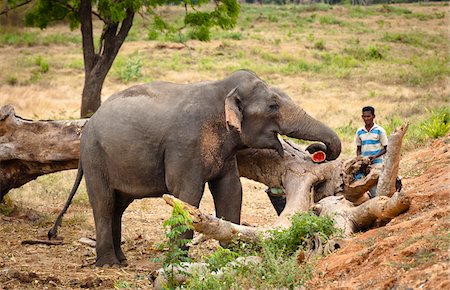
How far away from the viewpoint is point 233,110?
30.2 ft

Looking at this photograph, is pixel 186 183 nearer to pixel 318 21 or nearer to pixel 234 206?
pixel 234 206

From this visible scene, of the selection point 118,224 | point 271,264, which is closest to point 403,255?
point 271,264

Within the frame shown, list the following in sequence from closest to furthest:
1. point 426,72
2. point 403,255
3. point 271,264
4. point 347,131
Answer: point 403,255 → point 271,264 → point 347,131 → point 426,72

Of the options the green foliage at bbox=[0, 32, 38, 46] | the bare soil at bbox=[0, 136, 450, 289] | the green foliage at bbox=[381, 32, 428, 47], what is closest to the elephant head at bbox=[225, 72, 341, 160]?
the bare soil at bbox=[0, 136, 450, 289]

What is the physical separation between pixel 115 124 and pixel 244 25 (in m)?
34.2

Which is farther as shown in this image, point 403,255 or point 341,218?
point 341,218

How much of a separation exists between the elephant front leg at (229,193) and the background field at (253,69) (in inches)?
42.4

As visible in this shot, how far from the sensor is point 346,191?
916cm

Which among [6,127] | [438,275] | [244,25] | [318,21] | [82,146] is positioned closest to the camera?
[438,275]

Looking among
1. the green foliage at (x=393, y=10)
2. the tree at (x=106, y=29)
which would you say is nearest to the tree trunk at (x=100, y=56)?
the tree at (x=106, y=29)

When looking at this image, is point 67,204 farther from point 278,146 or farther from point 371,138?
point 371,138

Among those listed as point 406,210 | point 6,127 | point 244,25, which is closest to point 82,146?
point 6,127

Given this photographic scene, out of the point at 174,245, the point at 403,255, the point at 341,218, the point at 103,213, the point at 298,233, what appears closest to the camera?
the point at 403,255

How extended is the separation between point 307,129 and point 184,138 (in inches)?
53.4
